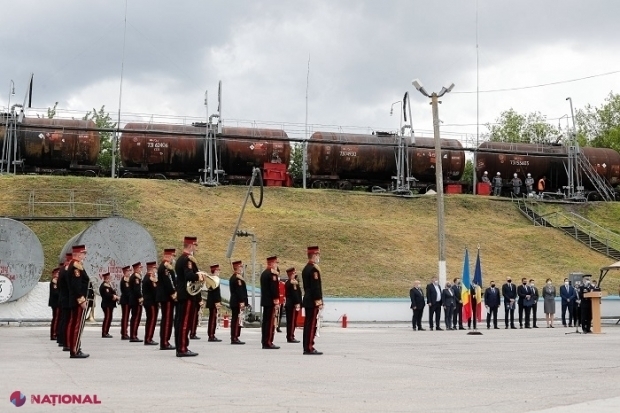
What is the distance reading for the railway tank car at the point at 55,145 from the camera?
44.1m

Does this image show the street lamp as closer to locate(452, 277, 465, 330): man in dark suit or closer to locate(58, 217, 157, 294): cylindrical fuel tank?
locate(452, 277, 465, 330): man in dark suit

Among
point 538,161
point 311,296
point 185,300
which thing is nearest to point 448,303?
point 311,296

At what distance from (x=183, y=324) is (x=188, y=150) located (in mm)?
32700

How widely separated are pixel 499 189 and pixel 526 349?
3602 cm

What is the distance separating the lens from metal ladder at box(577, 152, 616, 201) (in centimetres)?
5284

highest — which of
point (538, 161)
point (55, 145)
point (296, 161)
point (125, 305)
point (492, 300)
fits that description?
point (296, 161)

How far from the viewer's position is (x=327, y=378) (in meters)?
10.7

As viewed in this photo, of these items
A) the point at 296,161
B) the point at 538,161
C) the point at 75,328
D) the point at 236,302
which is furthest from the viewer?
the point at 296,161

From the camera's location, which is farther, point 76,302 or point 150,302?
point 150,302

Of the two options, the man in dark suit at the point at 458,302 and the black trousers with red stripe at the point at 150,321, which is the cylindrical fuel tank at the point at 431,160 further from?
the black trousers with red stripe at the point at 150,321

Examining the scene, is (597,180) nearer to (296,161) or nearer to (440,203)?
(296,161)

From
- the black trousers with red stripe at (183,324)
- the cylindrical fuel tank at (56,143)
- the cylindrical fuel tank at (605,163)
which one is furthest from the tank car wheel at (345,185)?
the black trousers with red stripe at (183,324)

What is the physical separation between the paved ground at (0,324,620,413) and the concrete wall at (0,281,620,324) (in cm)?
975

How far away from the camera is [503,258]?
129 ft
